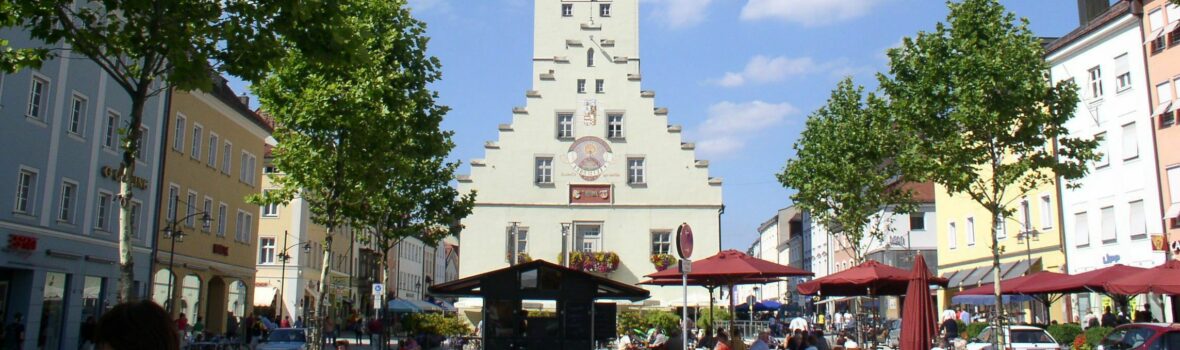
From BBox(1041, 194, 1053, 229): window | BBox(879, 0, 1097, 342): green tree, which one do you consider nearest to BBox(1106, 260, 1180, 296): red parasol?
BBox(879, 0, 1097, 342): green tree

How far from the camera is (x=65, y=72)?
2745 cm

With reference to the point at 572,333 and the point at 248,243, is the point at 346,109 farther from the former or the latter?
the point at 248,243

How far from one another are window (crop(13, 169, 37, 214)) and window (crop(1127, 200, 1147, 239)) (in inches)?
1308

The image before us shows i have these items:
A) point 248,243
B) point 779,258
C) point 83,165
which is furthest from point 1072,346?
point 779,258

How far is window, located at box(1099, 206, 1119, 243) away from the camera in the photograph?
112 ft

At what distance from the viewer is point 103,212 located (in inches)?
1221

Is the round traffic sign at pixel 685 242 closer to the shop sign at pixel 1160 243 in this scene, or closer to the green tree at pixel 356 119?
the green tree at pixel 356 119

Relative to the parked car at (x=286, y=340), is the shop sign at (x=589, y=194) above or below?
above

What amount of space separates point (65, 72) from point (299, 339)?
415 inches

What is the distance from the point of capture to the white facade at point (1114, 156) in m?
32.2

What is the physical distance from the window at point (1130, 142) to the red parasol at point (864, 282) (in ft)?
46.5

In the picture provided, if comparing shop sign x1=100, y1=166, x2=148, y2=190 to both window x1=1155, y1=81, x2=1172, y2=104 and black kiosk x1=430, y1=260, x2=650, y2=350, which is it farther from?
window x1=1155, y1=81, x2=1172, y2=104

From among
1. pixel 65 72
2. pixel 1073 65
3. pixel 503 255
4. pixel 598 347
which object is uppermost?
pixel 1073 65

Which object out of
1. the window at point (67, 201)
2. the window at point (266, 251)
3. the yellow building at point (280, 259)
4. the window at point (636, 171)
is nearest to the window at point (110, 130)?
the window at point (67, 201)
